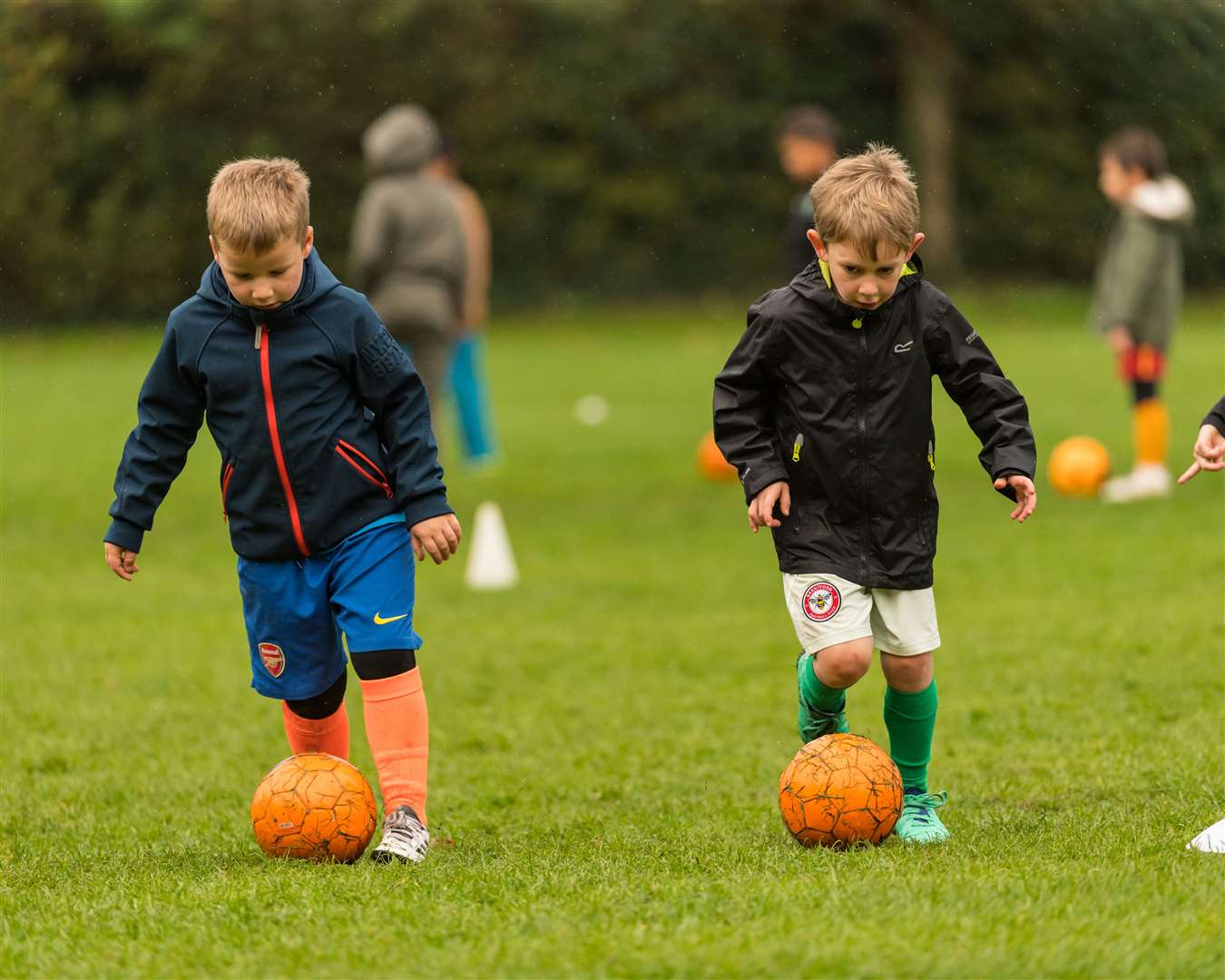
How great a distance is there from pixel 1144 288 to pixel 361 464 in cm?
868

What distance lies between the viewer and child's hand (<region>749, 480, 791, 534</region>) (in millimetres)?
4902

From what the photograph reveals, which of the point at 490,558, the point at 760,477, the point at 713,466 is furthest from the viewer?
the point at 713,466

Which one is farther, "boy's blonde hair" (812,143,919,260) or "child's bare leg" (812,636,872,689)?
"child's bare leg" (812,636,872,689)

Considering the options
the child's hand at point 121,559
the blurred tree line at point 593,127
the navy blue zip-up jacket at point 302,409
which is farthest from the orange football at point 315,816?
the blurred tree line at point 593,127

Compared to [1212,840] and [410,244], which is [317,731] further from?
[410,244]

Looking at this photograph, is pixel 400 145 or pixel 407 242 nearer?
pixel 400 145

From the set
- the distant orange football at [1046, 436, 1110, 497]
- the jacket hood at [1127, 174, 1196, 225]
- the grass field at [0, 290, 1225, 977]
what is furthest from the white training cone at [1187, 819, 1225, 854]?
the jacket hood at [1127, 174, 1196, 225]

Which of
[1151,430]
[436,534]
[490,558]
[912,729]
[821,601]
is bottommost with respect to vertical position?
[912,729]

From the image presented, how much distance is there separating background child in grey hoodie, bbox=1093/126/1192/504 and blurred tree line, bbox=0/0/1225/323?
6522 millimetres

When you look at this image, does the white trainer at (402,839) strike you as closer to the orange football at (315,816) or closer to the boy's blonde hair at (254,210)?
the orange football at (315,816)

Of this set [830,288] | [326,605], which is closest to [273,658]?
[326,605]

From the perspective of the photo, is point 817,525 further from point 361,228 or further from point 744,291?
point 744,291

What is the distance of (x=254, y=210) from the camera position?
15.4 feet

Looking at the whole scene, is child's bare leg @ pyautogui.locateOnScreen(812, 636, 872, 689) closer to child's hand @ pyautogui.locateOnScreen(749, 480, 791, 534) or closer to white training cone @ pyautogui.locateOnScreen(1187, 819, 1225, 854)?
child's hand @ pyautogui.locateOnScreen(749, 480, 791, 534)
